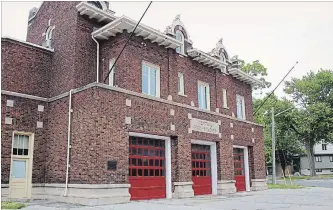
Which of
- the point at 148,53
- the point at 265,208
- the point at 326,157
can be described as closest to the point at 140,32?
the point at 148,53

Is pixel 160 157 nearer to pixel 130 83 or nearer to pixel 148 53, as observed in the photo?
pixel 130 83

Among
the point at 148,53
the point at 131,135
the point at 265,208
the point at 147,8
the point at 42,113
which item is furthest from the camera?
the point at 148,53

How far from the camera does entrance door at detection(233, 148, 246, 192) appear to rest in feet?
73.5

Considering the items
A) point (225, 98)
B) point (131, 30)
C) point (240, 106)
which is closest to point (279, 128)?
point (240, 106)

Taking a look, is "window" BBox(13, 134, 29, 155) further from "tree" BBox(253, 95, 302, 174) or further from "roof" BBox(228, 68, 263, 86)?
"tree" BBox(253, 95, 302, 174)

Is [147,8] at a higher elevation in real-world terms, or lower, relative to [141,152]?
higher

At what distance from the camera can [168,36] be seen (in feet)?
58.5

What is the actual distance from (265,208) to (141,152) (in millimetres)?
6065

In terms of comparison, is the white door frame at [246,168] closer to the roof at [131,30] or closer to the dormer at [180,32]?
the dormer at [180,32]

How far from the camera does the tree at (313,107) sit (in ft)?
147

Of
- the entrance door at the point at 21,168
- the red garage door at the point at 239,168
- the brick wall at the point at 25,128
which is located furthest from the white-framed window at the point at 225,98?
the entrance door at the point at 21,168

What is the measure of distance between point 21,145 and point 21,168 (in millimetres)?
1014

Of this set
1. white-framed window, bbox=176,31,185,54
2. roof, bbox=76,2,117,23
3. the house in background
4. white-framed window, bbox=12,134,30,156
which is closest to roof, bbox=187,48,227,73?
white-framed window, bbox=176,31,185,54

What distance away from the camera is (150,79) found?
17.8 metres
